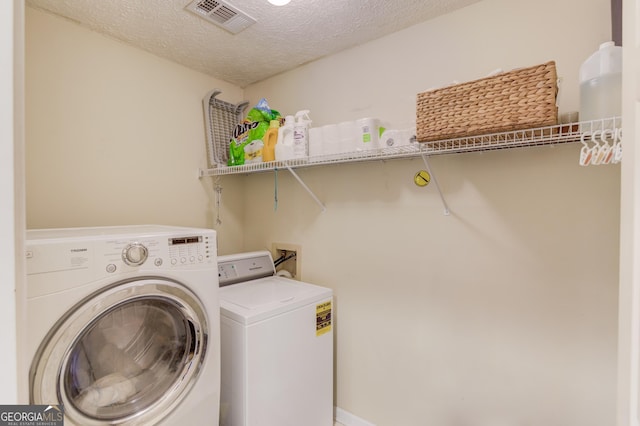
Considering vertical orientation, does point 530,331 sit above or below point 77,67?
below

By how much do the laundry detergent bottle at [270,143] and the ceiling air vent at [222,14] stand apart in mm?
566

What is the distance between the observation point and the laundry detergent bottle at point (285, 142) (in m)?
1.85

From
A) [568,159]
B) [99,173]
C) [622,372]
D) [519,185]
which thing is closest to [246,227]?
[99,173]

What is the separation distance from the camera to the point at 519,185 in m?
1.41

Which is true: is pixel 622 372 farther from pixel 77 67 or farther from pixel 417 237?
pixel 77 67

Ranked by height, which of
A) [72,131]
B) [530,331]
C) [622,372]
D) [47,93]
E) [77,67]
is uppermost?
[77,67]

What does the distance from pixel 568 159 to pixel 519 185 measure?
201 millimetres

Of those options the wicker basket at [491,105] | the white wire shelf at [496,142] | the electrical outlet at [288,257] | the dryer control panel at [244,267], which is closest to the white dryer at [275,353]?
the dryer control panel at [244,267]

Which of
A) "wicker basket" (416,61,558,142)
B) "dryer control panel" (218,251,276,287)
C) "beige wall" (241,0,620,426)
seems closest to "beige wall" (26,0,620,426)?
"beige wall" (241,0,620,426)

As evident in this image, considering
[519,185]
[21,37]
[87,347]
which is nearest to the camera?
[21,37]

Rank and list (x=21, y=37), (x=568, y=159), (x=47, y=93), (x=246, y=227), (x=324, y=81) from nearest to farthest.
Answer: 1. (x=21, y=37)
2. (x=568, y=159)
3. (x=47, y=93)
4. (x=324, y=81)
5. (x=246, y=227)

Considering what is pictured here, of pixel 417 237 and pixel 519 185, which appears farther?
pixel 417 237

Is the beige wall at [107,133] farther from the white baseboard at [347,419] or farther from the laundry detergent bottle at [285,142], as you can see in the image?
the white baseboard at [347,419]

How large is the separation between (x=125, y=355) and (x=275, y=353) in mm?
649
